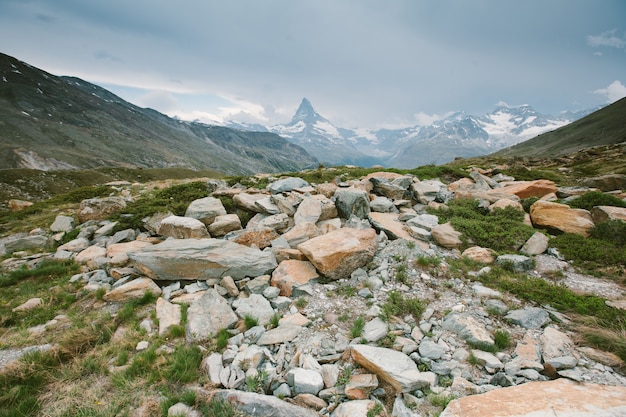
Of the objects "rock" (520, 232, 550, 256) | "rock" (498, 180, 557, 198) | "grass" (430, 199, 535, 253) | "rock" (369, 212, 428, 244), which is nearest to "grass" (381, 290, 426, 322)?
"rock" (369, 212, 428, 244)

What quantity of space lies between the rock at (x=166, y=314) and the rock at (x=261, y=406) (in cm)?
288

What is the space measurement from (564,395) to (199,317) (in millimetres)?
8059

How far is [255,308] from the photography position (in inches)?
313

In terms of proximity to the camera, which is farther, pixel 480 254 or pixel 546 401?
pixel 480 254

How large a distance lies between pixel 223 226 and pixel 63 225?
32.5 feet

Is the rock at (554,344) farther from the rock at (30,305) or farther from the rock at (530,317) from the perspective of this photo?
the rock at (30,305)

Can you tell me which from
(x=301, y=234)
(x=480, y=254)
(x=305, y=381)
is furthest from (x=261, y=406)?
(x=480, y=254)

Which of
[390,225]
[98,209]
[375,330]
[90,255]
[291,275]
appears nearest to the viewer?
[375,330]

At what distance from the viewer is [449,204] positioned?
15.7m

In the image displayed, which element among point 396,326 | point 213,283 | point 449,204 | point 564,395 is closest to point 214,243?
point 213,283

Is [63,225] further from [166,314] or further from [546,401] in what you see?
[546,401]

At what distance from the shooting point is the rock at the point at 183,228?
11766 millimetres

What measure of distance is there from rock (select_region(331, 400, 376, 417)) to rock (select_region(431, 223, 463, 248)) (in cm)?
783

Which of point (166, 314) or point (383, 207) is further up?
point (383, 207)
